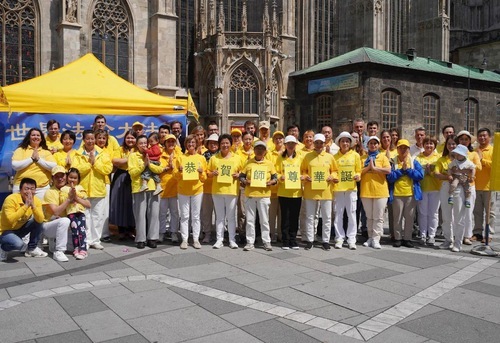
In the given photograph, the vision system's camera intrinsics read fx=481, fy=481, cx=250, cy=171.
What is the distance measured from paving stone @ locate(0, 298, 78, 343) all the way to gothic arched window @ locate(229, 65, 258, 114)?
21.6 meters

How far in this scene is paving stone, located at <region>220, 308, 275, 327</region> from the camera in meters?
4.62

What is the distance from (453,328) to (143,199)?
5.24 m

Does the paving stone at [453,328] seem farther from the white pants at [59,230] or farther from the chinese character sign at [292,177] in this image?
the white pants at [59,230]

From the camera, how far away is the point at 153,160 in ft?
27.0

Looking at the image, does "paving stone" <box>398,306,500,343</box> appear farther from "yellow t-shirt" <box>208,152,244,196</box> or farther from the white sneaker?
"yellow t-shirt" <box>208,152,244,196</box>

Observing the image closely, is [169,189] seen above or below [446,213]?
above

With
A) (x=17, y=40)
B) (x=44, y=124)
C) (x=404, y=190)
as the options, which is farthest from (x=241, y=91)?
(x=404, y=190)

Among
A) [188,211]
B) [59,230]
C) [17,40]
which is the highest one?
[17,40]

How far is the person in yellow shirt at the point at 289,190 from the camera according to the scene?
26.6 feet

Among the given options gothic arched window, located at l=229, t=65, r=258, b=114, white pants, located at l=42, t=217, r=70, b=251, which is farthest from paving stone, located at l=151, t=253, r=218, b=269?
gothic arched window, located at l=229, t=65, r=258, b=114

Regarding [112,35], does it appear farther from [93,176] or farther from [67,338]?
[67,338]

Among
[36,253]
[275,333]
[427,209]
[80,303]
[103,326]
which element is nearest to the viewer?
[275,333]

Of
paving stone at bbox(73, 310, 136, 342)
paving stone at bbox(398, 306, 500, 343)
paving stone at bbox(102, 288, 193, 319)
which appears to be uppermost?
paving stone at bbox(102, 288, 193, 319)

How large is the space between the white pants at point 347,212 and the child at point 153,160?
10.1ft
